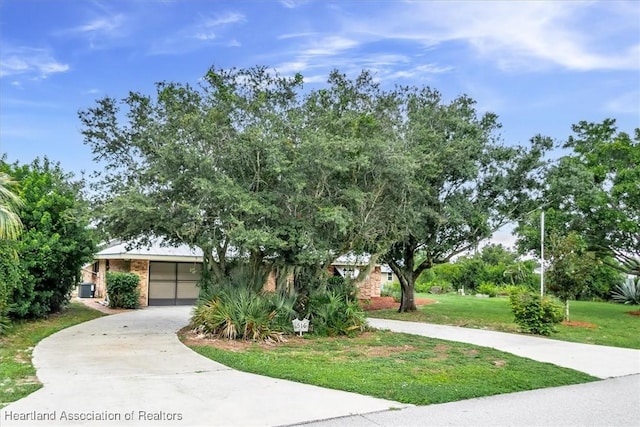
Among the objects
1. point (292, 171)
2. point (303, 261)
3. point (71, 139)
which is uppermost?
point (71, 139)

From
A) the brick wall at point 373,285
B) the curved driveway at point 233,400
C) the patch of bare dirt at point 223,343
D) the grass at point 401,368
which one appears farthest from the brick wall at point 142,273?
the curved driveway at point 233,400

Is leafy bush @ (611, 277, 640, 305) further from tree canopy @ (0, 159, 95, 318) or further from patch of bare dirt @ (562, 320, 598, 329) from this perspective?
tree canopy @ (0, 159, 95, 318)

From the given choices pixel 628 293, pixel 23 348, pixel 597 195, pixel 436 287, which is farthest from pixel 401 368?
pixel 436 287

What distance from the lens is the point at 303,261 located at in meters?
11.3

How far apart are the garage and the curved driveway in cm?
1309

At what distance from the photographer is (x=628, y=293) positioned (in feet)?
85.7

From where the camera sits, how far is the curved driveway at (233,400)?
522 cm

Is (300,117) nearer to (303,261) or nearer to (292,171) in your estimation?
(292,171)

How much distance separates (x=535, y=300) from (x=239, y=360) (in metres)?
8.41

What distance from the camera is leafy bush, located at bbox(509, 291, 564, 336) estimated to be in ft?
41.9

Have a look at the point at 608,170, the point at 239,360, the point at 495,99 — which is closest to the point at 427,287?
the point at 608,170

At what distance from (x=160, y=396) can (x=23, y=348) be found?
5187 mm

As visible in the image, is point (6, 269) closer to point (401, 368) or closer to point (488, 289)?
point (401, 368)

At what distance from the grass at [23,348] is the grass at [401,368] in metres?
2.92
